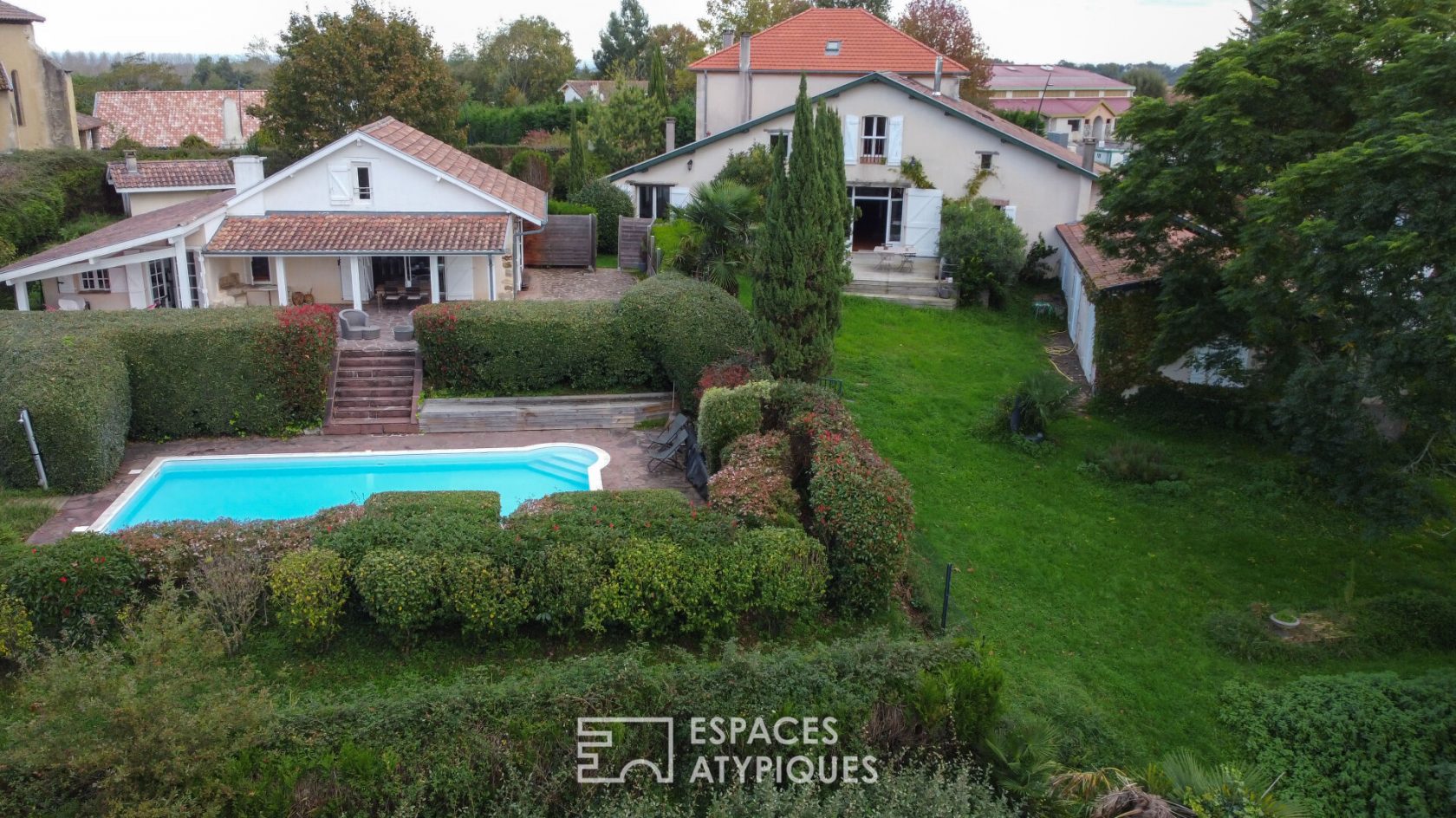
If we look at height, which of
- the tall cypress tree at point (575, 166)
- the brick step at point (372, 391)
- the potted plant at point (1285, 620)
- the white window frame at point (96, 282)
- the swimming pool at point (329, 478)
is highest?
the tall cypress tree at point (575, 166)

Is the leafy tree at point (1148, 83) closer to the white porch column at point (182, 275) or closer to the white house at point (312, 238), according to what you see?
the white house at point (312, 238)

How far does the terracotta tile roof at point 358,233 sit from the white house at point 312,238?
1.6 inches

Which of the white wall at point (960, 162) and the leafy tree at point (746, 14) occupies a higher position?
the leafy tree at point (746, 14)

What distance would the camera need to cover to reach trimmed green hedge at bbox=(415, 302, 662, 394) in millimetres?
19266

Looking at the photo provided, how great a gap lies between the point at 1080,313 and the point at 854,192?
9.86 metres

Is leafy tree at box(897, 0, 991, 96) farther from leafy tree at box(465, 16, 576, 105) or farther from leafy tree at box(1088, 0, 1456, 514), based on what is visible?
leafy tree at box(1088, 0, 1456, 514)

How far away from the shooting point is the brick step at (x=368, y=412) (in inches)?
749

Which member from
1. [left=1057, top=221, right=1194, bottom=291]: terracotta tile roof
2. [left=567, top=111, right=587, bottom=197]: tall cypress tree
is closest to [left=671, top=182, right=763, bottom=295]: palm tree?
[left=1057, top=221, right=1194, bottom=291]: terracotta tile roof

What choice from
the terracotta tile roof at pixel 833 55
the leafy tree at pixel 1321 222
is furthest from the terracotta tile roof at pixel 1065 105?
the leafy tree at pixel 1321 222

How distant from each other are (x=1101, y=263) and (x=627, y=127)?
23404mm

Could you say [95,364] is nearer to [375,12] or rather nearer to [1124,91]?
[375,12]

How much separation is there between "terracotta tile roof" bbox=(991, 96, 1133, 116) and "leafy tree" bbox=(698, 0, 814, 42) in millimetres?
17517

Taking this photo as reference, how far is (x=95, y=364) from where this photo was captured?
1608 centimetres

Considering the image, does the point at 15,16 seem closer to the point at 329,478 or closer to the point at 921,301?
the point at 329,478
